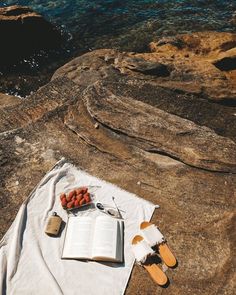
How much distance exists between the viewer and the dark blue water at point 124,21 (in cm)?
1625

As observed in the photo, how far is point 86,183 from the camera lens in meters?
7.74

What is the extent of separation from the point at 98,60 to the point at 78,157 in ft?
19.1

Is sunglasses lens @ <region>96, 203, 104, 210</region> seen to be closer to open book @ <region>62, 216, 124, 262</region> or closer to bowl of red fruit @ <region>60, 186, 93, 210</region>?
bowl of red fruit @ <region>60, 186, 93, 210</region>

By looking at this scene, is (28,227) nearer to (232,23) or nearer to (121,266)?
(121,266)

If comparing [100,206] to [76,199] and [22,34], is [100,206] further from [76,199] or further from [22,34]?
[22,34]

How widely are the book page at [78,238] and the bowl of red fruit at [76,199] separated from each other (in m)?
0.33

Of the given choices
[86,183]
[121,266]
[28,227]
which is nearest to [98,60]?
[86,183]

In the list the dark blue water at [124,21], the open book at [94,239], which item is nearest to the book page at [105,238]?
the open book at [94,239]

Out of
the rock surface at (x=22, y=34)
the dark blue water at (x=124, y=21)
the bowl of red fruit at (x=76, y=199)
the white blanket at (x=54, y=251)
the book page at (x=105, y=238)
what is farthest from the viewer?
the dark blue water at (x=124, y=21)

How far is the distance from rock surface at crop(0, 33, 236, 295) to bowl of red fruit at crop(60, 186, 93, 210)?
68 cm

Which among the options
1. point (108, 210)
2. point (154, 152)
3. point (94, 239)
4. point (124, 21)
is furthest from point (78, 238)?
point (124, 21)

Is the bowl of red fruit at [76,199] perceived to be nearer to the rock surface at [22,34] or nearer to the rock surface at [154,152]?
the rock surface at [154,152]

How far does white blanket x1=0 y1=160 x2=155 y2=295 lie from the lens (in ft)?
19.7

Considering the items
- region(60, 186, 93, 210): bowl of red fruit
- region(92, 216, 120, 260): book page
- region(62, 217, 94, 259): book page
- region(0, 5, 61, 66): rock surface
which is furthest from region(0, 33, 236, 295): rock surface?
region(0, 5, 61, 66): rock surface
